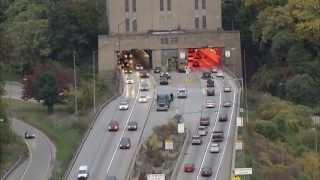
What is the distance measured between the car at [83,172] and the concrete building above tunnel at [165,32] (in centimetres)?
3797

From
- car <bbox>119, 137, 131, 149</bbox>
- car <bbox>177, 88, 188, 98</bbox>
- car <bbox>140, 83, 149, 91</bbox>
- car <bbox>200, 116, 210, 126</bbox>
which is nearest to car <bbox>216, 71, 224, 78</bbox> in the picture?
car <bbox>140, 83, 149, 91</bbox>

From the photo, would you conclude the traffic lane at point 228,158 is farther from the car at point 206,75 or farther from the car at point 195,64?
the car at point 195,64

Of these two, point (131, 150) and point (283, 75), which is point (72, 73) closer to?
point (283, 75)

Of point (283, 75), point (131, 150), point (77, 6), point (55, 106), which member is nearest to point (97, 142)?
point (131, 150)

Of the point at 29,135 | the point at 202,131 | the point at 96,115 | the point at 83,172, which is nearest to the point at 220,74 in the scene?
the point at 96,115

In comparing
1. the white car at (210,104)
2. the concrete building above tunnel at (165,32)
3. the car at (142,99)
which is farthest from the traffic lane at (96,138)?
the concrete building above tunnel at (165,32)

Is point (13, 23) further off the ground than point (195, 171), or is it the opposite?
point (13, 23)

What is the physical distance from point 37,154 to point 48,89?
1435 centimetres

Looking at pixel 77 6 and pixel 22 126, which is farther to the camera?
pixel 77 6

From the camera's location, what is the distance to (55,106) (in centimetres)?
10912

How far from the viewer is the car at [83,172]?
83.2 m

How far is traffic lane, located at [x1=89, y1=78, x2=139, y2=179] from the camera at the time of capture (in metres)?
85.2

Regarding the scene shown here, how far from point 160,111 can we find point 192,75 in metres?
17.4

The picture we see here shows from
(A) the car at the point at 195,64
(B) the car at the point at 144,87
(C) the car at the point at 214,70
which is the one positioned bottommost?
(B) the car at the point at 144,87
